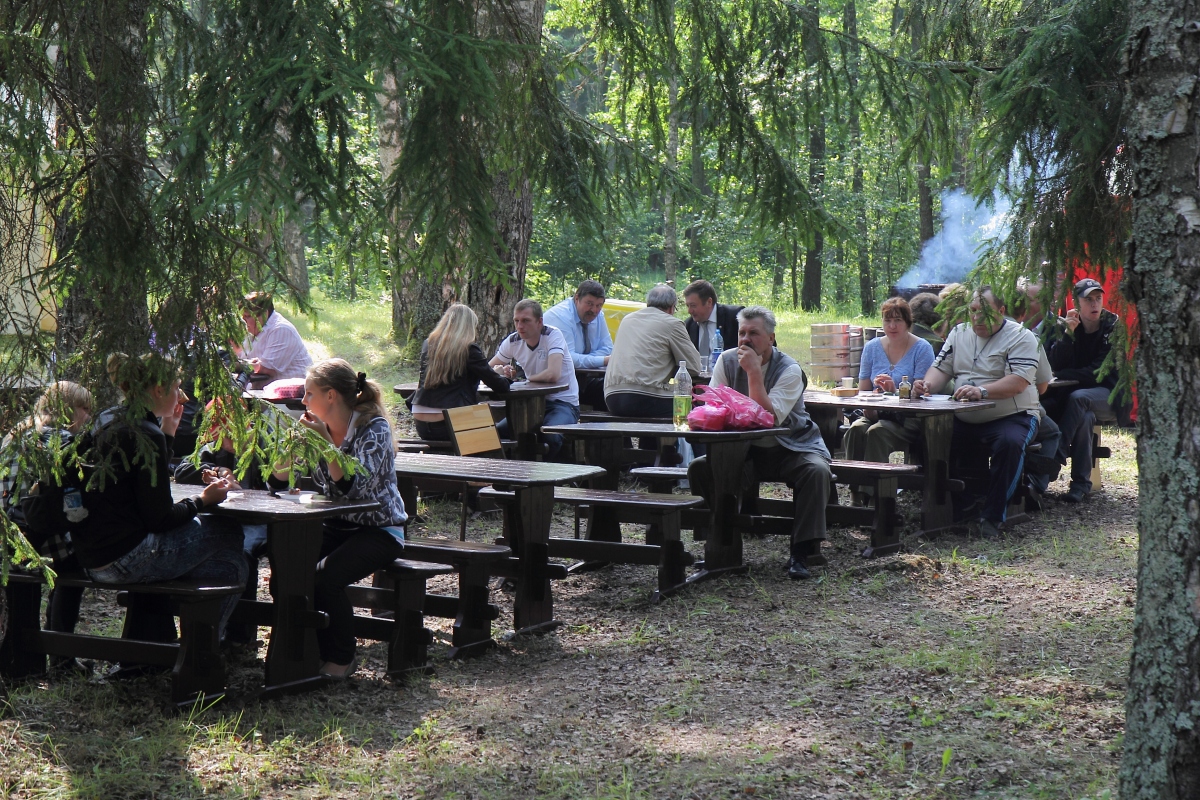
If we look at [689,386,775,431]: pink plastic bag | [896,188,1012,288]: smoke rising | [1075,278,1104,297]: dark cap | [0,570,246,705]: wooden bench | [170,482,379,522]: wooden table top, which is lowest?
[0,570,246,705]: wooden bench

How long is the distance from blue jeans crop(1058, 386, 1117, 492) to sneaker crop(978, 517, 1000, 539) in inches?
58.9

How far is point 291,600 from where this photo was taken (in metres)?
4.56

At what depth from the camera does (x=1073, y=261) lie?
5.79 m

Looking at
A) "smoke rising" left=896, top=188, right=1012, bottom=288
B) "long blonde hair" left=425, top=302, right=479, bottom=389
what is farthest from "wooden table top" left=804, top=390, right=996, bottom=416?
"smoke rising" left=896, top=188, right=1012, bottom=288

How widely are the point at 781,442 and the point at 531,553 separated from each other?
194 cm

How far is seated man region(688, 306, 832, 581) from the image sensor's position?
21.8 feet

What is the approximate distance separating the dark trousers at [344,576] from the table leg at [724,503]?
2223 millimetres

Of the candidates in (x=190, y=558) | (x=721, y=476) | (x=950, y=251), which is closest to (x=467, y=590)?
(x=190, y=558)

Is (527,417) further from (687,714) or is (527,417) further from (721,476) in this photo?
(687,714)

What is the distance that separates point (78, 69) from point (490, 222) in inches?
58.2

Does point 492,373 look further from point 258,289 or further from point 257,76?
point 257,76

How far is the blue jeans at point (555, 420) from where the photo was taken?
346 inches

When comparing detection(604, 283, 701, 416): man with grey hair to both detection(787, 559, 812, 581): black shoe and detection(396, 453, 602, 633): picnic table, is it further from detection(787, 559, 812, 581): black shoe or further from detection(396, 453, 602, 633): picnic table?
detection(396, 453, 602, 633): picnic table

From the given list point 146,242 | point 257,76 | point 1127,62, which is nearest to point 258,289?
point 146,242
